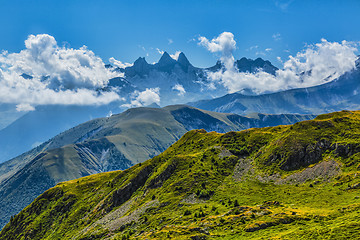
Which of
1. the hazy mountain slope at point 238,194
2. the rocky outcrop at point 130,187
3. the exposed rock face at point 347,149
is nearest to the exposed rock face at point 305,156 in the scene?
the hazy mountain slope at point 238,194

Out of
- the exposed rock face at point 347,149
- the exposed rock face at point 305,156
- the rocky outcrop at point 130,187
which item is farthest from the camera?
the rocky outcrop at point 130,187

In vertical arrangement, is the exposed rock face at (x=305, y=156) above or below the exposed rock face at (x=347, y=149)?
above

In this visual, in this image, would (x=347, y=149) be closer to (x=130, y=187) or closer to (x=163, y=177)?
(x=163, y=177)

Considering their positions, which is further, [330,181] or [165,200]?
[165,200]

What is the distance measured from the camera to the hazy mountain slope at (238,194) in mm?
82125

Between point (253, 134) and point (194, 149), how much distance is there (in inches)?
1511

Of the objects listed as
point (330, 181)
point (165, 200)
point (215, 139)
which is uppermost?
point (215, 139)

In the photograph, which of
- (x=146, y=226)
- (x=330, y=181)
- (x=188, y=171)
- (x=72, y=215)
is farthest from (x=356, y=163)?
(x=72, y=215)

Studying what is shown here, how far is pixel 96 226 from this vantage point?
146 metres

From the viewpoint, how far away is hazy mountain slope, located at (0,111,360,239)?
8212 cm

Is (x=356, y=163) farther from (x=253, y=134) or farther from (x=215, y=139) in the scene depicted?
(x=215, y=139)

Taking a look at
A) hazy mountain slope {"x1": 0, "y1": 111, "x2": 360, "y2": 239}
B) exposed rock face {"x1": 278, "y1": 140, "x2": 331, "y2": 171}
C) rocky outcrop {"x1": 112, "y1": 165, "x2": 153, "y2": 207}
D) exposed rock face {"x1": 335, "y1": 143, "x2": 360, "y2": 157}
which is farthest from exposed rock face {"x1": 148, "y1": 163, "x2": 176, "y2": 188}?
exposed rock face {"x1": 335, "y1": 143, "x2": 360, "y2": 157}

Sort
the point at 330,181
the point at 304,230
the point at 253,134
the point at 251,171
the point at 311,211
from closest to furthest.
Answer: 1. the point at 304,230
2. the point at 311,211
3. the point at 330,181
4. the point at 251,171
5. the point at 253,134

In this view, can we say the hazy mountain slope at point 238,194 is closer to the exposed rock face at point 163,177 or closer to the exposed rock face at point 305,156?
the exposed rock face at point 163,177
